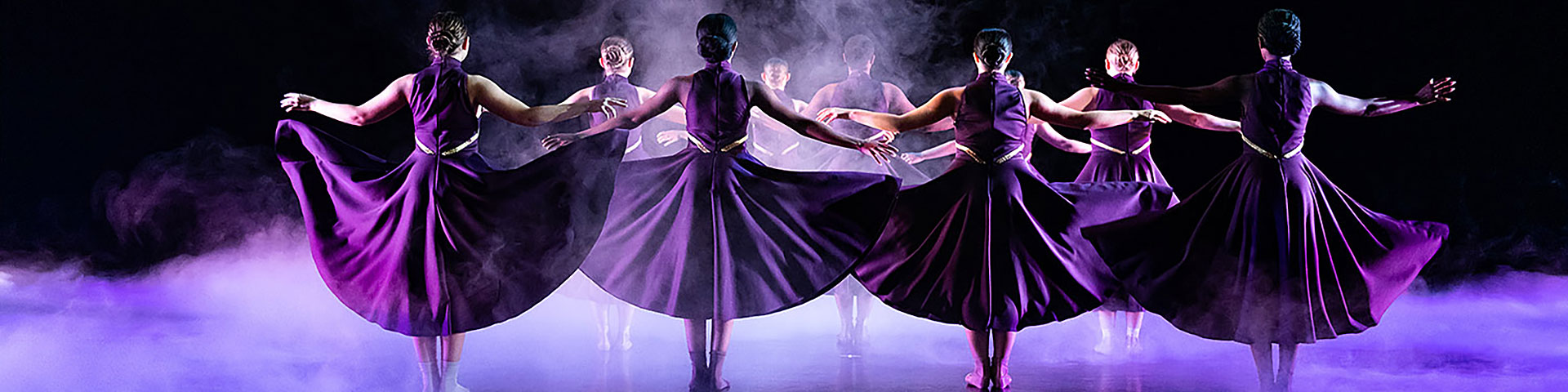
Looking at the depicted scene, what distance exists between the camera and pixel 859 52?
5105mm

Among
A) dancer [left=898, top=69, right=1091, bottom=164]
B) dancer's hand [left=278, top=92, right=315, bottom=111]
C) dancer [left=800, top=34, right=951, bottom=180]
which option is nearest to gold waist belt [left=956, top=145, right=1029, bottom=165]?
dancer [left=898, top=69, right=1091, bottom=164]

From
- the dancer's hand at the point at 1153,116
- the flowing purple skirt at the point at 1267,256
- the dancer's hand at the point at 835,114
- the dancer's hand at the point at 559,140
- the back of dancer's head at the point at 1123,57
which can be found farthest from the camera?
the back of dancer's head at the point at 1123,57

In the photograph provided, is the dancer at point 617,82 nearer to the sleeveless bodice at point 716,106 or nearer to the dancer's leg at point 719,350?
the sleeveless bodice at point 716,106

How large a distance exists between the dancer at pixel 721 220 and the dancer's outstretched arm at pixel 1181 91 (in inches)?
31.7

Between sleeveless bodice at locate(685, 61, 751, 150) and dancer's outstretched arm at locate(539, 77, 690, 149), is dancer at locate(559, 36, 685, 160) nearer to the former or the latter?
dancer's outstretched arm at locate(539, 77, 690, 149)

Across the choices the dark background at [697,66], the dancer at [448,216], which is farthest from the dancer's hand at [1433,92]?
the dancer at [448,216]

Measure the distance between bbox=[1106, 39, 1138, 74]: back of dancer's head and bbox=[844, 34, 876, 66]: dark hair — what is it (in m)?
1.04

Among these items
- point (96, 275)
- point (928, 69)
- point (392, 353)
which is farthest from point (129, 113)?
point (928, 69)

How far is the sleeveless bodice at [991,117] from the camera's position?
3824 mm

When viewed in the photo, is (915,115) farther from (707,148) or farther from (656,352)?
(656,352)

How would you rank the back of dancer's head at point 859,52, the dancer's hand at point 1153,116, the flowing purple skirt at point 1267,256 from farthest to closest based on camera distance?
the back of dancer's head at point 859,52 → the dancer's hand at point 1153,116 → the flowing purple skirt at point 1267,256

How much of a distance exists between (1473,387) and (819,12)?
370 centimetres

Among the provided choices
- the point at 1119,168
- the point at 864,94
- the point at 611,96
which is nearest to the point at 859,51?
the point at 864,94

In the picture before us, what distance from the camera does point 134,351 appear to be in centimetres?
472
